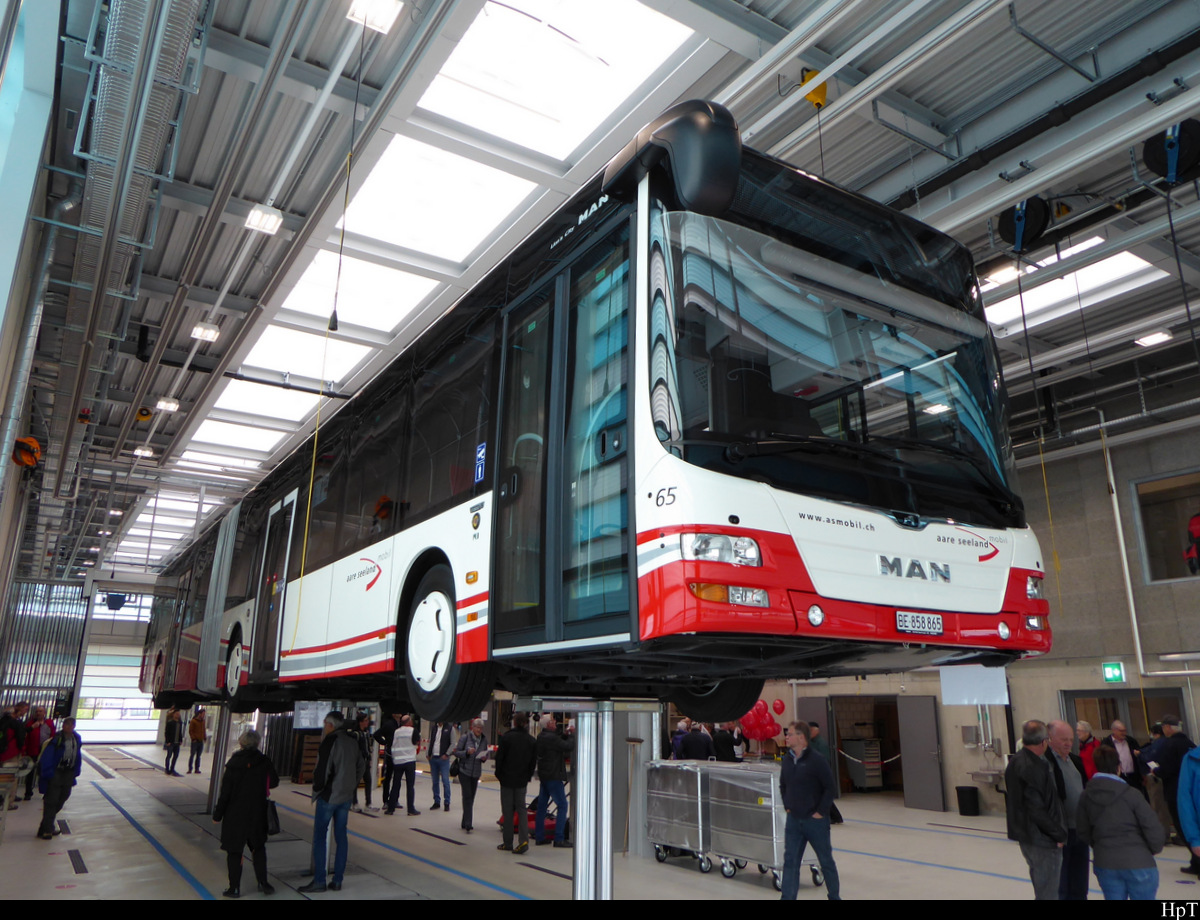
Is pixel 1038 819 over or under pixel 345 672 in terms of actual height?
under

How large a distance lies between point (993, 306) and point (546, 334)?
859cm

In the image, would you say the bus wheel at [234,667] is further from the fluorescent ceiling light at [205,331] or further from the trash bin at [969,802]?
the trash bin at [969,802]

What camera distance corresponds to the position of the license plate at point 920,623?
3.19 meters

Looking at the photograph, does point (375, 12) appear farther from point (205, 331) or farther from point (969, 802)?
point (969, 802)

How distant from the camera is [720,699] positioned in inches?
189

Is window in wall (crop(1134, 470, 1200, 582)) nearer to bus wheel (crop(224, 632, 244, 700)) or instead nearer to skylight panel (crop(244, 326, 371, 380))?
skylight panel (crop(244, 326, 371, 380))

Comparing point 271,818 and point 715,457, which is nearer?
point 715,457

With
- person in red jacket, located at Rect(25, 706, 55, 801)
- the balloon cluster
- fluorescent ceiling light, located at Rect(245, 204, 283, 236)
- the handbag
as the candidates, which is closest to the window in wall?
the balloon cluster

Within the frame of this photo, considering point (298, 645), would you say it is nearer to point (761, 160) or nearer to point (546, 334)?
point (546, 334)

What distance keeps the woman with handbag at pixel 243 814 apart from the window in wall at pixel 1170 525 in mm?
13142

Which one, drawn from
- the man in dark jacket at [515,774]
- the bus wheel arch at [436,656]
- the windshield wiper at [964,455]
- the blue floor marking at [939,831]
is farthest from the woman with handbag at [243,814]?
the blue floor marking at [939,831]

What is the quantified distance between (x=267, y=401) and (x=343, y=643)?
8487 millimetres

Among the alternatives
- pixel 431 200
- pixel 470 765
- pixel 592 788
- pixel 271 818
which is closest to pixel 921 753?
pixel 470 765

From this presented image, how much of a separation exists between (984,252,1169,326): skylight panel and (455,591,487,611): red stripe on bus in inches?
323
